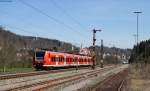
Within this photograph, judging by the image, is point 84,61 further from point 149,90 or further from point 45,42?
point 149,90

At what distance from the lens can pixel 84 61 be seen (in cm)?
9275

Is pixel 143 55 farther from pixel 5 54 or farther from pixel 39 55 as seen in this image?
pixel 5 54

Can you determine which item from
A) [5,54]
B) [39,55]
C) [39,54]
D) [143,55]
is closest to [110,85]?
[39,55]

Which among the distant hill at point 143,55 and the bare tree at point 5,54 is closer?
the bare tree at point 5,54

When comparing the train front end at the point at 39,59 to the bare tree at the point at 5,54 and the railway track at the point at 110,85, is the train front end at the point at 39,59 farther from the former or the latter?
the railway track at the point at 110,85

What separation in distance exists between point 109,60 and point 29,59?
114 meters

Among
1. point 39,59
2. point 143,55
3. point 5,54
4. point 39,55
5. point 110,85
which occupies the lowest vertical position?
point 110,85

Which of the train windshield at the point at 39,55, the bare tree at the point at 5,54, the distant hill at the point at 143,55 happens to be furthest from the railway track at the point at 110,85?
the distant hill at the point at 143,55

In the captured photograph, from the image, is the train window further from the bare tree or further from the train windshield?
the bare tree

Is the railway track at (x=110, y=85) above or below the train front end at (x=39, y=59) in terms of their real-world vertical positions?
below

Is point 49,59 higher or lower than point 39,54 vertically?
→ lower

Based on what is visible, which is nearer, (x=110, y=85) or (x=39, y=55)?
(x=110, y=85)

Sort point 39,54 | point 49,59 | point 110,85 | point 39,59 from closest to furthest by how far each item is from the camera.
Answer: point 110,85 < point 39,59 < point 39,54 < point 49,59

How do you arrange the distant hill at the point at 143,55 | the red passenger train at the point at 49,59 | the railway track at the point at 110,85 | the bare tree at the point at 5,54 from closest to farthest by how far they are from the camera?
the railway track at the point at 110,85 < the red passenger train at the point at 49,59 < the bare tree at the point at 5,54 < the distant hill at the point at 143,55
